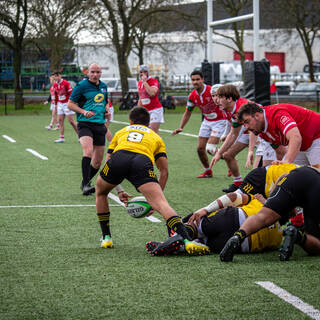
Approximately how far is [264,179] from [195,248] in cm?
99

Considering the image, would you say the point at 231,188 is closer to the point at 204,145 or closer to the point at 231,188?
the point at 231,188

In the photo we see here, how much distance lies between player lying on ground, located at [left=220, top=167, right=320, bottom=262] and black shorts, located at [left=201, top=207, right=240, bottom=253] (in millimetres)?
274

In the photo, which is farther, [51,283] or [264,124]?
[264,124]

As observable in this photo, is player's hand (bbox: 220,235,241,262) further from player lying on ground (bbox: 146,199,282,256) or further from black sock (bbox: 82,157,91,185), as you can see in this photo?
black sock (bbox: 82,157,91,185)

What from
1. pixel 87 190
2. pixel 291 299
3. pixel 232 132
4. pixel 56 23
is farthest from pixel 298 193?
pixel 56 23

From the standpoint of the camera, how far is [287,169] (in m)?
6.22

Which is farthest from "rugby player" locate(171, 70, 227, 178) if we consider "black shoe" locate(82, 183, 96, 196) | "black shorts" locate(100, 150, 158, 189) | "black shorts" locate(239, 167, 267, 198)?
"black shorts" locate(100, 150, 158, 189)

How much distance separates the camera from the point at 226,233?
640cm

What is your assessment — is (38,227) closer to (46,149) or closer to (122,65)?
(46,149)

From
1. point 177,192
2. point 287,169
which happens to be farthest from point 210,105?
point 287,169

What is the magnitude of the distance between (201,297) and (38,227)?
3500 millimetres

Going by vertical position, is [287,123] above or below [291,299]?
above

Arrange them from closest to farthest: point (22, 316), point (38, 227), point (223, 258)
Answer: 1. point (22, 316)
2. point (223, 258)
3. point (38, 227)

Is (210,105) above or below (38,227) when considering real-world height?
above
